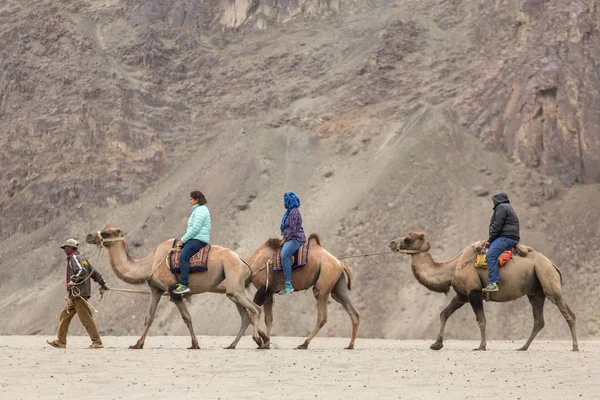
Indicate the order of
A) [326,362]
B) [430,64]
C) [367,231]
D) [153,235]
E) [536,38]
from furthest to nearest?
[430,64] → [536,38] → [153,235] → [367,231] → [326,362]

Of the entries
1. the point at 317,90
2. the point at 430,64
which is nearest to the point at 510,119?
the point at 430,64

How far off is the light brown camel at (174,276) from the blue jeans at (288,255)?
671 millimetres

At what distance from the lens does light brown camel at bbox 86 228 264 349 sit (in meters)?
16.6

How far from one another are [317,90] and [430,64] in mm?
5392

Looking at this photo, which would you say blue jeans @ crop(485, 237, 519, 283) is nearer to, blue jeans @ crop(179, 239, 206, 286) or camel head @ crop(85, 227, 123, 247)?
blue jeans @ crop(179, 239, 206, 286)

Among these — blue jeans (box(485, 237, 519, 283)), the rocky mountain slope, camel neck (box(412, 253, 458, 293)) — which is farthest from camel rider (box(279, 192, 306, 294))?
Answer: the rocky mountain slope

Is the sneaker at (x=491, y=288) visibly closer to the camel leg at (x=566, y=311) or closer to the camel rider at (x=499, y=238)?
the camel rider at (x=499, y=238)

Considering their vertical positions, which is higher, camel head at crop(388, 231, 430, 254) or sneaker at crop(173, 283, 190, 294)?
camel head at crop(388, 231, 430, 254)

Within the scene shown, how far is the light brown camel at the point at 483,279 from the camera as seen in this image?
17.1 metres

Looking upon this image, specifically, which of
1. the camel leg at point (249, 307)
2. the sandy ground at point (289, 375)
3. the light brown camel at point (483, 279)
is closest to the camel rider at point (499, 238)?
the light brown camel at point (483, 279)

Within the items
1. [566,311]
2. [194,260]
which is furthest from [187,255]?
[566,311]

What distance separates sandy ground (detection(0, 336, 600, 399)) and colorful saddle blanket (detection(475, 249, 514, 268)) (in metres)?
2.07

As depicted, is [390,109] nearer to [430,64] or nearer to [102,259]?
[430,64]

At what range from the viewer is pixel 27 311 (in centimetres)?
3381
